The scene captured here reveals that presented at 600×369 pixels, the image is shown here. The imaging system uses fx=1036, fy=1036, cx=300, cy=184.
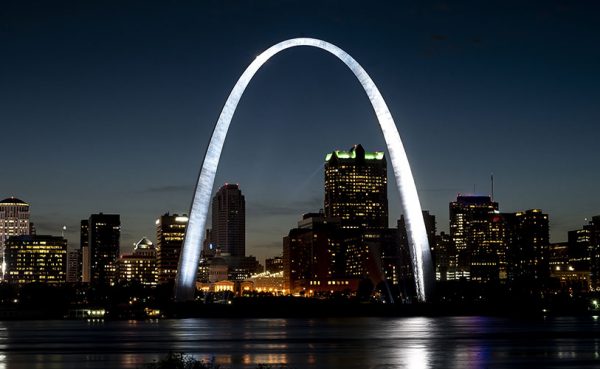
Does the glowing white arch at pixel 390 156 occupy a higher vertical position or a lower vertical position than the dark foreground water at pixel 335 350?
higher

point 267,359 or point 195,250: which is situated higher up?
point 195,250

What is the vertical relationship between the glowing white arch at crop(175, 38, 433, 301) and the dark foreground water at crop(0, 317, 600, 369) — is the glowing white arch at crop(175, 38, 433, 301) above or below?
above

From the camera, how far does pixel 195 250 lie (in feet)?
309

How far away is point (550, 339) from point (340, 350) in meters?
19.5

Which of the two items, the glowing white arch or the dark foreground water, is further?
the glowing white arch

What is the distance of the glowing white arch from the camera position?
8488cm

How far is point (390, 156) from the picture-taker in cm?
8869

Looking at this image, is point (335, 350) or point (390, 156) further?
point (390, 156)

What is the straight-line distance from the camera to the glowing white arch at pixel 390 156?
84875 millimetres

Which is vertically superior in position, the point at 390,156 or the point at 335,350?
the point at 390,156

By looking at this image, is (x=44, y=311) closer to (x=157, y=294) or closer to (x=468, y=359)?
(x=157, y=294)

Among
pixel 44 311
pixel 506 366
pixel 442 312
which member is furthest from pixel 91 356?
pixel 44 311

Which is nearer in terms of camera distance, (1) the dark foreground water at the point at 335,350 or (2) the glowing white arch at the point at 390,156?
(1) the dark foreground water at the point at 335,350

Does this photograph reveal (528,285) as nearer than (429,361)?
No
